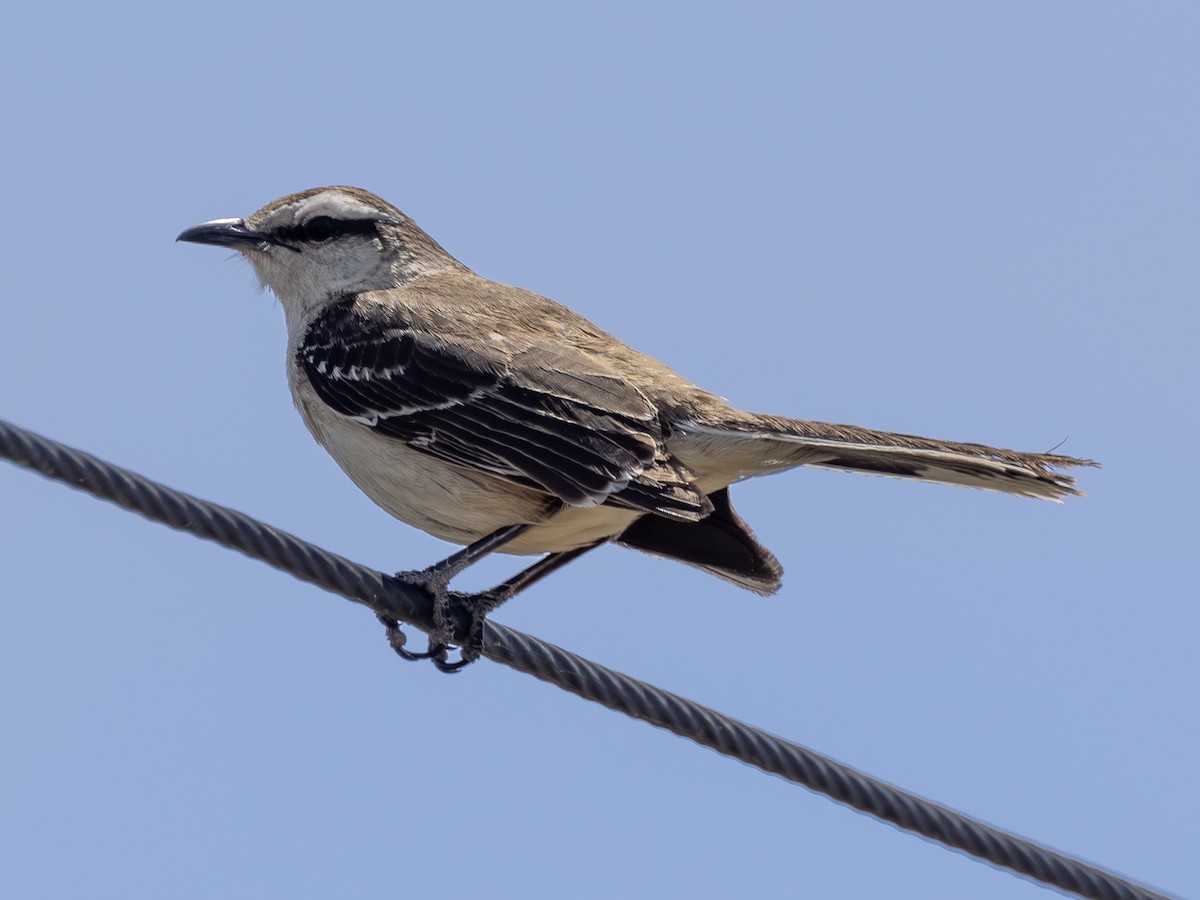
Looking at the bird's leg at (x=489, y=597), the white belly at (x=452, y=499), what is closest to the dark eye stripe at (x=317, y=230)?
the white belly at (x=452, y=499)

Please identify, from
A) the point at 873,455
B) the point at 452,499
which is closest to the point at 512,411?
the point at 452,499

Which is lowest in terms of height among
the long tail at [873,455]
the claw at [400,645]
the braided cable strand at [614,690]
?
the claw at [400,645]

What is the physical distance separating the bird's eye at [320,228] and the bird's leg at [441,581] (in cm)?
266

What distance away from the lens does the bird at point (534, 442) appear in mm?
7297

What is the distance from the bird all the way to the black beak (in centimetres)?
59

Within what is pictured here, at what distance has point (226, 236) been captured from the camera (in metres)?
9.56

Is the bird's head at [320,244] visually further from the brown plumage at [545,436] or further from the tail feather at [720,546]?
the tail feather at [720,546]

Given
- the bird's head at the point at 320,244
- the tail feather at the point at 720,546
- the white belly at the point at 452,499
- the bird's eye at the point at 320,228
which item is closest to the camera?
the white belly at the point at 452,499

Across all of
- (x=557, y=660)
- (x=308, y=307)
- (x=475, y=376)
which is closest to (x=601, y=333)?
(x=475, y=376)

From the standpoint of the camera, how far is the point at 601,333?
8.93 metres

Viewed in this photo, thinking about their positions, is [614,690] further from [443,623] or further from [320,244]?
[320,244]

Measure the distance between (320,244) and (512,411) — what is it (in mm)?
2410

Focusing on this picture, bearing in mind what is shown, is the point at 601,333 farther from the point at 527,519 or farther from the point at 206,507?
the point at 206,507

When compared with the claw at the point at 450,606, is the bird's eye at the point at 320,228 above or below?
above
